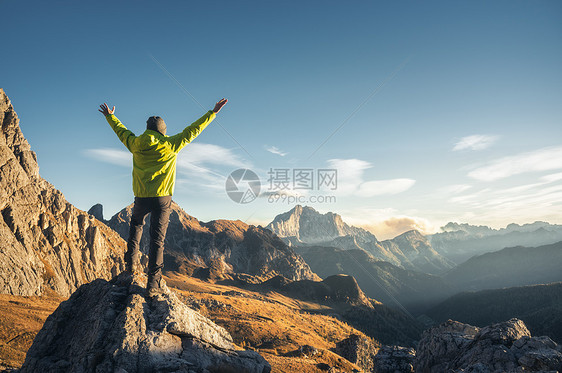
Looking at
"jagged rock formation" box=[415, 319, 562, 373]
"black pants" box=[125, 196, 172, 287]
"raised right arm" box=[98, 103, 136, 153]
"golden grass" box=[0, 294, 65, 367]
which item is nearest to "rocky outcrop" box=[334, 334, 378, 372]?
"jagged rock formation" box=[415, 319, 562, 373]

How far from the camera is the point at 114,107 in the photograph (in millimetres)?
8164

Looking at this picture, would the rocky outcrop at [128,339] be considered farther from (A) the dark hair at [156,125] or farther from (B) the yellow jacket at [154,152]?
(A) the dark hair at [156,125]

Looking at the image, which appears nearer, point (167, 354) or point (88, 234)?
point (167, 354)

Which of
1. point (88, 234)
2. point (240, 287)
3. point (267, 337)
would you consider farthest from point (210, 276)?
point (267, 337)

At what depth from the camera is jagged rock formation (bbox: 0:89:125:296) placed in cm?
→ 6538

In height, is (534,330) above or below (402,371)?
below

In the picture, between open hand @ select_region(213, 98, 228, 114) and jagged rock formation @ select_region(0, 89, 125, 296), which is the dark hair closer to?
open hand @ select_region(213, 98, 228, 114)

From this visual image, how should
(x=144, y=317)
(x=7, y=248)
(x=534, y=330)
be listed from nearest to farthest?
A: 1. (x=144, y=317)
2. (x=7, y=248)
3. (x=534, y=330)

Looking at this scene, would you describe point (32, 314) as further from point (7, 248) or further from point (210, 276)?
point (210, 276)

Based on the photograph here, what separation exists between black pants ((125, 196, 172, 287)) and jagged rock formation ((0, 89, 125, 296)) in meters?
70.7

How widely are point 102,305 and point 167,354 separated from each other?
2399 mm

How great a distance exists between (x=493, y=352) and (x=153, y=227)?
1310 centimetres

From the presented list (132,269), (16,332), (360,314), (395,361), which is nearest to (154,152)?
(132,269)

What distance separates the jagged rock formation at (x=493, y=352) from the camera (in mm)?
9036
